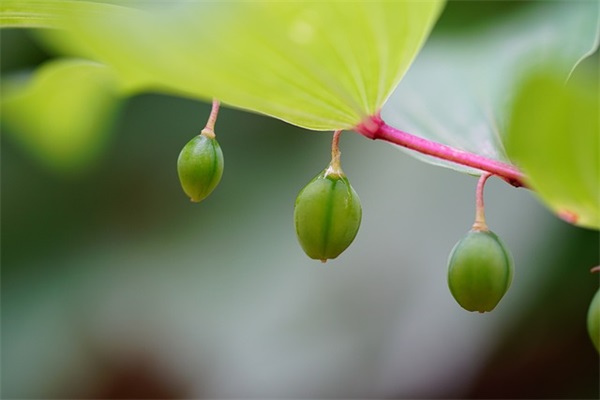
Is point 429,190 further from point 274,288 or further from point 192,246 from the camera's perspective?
point 192,246

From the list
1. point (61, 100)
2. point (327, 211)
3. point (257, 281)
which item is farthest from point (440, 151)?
point (257, 281)

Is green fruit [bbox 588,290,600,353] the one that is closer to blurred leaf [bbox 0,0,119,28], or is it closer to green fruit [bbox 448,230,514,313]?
green fruit [bbox 448,230,514,313]

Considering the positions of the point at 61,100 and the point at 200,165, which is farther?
the point at 61,100

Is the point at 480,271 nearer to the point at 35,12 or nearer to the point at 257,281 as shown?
the point at 35,12

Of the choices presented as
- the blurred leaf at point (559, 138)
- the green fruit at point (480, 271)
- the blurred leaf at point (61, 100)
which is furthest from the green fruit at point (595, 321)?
the blurred leaf at point (61, 100)

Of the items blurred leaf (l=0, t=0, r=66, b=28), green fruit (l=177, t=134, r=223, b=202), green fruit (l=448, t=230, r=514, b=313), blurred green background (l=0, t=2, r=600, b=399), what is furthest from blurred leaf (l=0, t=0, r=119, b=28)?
blurred green background (l=0, t=2, r=600, b=399)

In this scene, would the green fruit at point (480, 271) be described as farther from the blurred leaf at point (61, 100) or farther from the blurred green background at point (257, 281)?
the blurred green background at point (257, 281)

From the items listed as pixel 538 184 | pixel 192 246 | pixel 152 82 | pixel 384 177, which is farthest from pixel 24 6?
pixel 192 246
